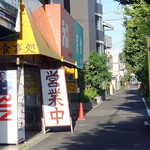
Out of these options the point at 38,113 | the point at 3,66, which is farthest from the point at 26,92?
the point at 3,66

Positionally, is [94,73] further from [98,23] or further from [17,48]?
[17,48]

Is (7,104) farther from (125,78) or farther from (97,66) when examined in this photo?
(125,78)

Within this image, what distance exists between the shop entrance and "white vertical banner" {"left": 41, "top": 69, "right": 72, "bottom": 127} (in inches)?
36.7

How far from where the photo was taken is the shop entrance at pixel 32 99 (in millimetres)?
13450

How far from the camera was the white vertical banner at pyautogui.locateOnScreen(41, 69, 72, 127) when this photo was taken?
12.6 m

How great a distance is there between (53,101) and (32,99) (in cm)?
138

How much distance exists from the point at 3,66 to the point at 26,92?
2.18 metres

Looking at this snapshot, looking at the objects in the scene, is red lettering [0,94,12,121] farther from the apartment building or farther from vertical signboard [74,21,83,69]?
the apartment building

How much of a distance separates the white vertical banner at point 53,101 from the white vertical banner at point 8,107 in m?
2.49

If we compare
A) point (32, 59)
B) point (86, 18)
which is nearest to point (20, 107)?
point (32, 59)

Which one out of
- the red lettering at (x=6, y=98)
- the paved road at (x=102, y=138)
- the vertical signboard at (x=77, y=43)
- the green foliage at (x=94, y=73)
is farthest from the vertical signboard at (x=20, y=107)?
the green foliage at (x=94, y=73)

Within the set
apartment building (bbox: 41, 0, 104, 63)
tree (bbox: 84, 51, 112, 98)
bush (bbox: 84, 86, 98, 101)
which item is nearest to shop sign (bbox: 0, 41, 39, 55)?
bush (bbox: 84, 86, 98, 101)

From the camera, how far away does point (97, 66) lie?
30.5 m

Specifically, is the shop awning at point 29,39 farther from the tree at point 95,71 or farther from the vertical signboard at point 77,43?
the tree at point 95,71
